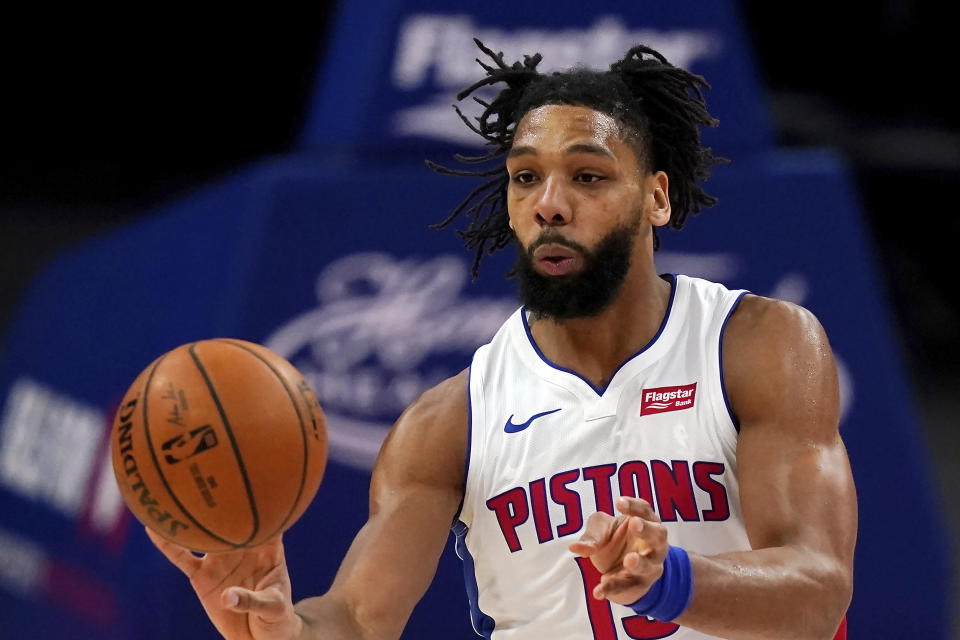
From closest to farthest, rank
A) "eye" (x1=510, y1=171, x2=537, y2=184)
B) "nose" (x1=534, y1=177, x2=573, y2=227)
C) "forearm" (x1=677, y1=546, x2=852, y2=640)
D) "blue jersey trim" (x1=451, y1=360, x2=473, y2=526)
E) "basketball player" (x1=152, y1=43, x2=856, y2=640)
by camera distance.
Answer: "forearm" (x1=677, y1=546, x2=852, y2=640), "basketball player" (x1=152, y1=43, x2=856, y2=640), "nose" (x1=534, y1=177, x2=573, y2=227), "eye" (x1=510, y1=171, x2=537, y2=184), "blue jersey trim" (x1=451, y1=360, x2=473, y2=526)

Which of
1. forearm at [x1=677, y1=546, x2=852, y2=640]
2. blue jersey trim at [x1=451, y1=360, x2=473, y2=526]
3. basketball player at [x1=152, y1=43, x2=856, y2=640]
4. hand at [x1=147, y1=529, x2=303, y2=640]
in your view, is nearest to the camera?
forearm at [x1=677, y1=546, x2=852, y2=640]

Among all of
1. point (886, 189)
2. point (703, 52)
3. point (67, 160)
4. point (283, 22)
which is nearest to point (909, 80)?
point (886, 189)

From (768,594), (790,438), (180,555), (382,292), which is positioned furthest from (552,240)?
(382,292)

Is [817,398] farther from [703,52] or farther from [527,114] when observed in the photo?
[703,52]

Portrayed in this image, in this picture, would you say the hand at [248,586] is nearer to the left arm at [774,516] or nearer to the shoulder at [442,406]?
the shoulder at [442,406]

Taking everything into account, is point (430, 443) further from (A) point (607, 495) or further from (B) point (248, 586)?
(B) point (248, 586)

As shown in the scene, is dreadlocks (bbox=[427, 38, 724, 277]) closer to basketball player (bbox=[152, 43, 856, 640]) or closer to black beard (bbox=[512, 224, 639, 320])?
basketball player (bbox=[152, 43, 856, 640])

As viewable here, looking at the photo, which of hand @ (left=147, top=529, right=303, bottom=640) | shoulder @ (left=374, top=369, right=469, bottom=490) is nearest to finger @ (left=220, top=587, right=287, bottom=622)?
hand @ (left=147, top=529, right=303, bottom=640)

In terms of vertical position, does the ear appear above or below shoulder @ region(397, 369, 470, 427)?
above

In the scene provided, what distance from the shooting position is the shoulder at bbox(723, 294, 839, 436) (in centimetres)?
340

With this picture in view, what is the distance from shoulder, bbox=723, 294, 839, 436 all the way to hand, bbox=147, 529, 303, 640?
1080 millimetres

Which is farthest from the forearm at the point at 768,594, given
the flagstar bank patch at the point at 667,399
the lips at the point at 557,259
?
the lips at the point at 557,259

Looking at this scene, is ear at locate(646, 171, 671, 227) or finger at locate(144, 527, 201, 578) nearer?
finger at locate(144, 527, 201, 578)

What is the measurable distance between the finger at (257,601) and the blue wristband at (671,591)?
742 millimetres
